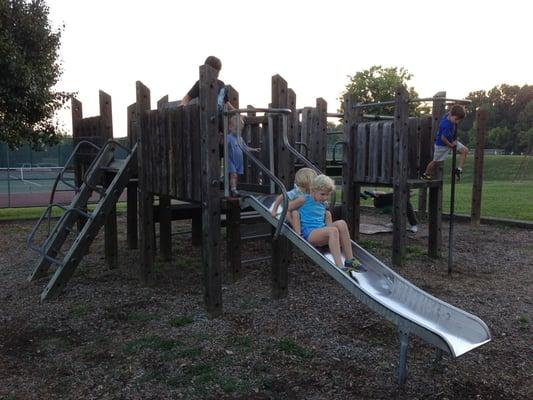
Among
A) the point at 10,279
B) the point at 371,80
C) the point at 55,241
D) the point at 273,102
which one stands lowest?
the point at 10,279

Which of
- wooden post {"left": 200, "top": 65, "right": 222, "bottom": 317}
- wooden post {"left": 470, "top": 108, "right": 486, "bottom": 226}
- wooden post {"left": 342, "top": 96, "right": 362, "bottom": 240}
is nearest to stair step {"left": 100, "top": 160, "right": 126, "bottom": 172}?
wooden post {"left": 200, "top": 65, "right": 222, "bottom": 317}

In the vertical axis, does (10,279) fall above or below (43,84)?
below

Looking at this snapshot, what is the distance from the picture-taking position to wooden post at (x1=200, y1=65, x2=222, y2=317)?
4562mm

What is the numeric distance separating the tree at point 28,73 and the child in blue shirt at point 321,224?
7.47 meters

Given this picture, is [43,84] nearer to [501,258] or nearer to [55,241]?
[55,241]

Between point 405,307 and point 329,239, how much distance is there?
0.84 m

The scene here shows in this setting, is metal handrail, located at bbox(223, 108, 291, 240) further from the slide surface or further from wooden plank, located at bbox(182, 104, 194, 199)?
wooden plank, located at bbox(182, 104, 194, 199)

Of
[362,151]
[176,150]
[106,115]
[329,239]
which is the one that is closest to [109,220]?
[106,115]

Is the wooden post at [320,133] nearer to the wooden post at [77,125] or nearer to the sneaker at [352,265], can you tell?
the sneaker at [352,265]

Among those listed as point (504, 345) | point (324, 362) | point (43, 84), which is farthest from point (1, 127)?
point (504, 345)

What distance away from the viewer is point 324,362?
3842 millimetres

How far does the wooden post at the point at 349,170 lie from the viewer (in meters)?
7.98

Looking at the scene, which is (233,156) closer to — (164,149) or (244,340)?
(164,149)

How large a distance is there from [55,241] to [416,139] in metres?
5.40
